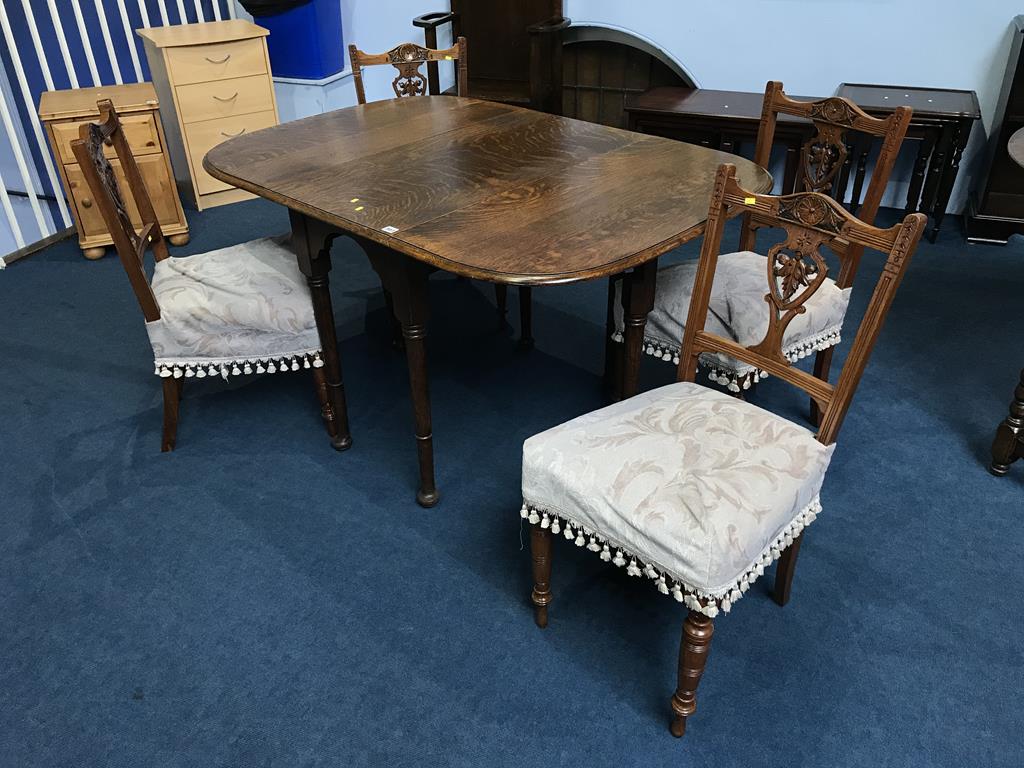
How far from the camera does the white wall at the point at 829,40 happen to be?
11.2 ft

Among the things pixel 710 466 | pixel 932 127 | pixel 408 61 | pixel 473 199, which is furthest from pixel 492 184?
pixel 932 127

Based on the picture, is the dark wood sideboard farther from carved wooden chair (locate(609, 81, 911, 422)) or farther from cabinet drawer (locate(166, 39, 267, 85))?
cabinet drawer (locate(166, 39, 267, 85))

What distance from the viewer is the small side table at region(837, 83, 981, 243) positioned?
3262 mm

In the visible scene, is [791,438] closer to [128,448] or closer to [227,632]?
[227,632]

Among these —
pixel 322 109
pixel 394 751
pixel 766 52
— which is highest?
pixel 766 52

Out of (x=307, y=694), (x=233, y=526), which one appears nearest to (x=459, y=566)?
A: (x=307, y=694)

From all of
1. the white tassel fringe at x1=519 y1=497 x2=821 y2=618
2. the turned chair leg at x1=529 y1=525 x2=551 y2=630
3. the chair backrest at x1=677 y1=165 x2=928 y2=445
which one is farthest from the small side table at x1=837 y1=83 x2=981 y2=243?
the turned chair leg at x1=529 y1=525 x2=551 y2=630

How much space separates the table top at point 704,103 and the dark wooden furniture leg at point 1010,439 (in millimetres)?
1659

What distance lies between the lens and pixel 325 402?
7.66 ft

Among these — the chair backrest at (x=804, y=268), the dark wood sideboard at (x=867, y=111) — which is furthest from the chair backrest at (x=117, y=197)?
the dark wood sideboard at (x=867, y=111)

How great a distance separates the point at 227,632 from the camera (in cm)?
184

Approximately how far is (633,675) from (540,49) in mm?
2840

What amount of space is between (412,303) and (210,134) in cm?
250

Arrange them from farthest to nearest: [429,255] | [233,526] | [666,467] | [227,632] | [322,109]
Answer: [322,109] → [233,526] → [227,632] → [429,255] → [666,467]
